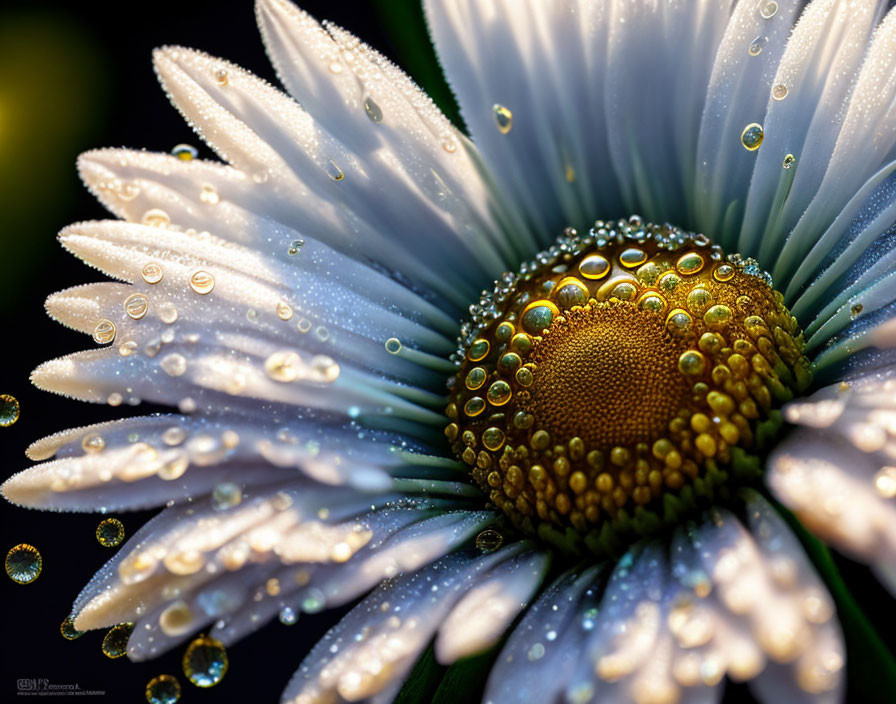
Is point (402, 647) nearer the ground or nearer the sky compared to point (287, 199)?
nearer the ground

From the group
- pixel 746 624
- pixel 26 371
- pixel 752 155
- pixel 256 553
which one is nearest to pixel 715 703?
pixel 746 624

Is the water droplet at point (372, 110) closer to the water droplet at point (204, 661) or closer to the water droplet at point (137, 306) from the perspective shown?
the water droplet at point (137, 306)

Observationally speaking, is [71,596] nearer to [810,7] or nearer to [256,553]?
[256,553]

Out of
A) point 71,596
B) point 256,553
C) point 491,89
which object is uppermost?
point 491,89

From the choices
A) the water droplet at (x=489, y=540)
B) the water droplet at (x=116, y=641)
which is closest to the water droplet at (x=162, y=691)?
the water droplet at (x=116, y=641)

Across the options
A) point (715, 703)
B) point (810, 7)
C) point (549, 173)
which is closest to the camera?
point (715, 703)

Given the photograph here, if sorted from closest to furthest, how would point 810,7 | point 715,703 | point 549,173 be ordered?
1. point 715,703
2. point 810,7
3. point 549,173

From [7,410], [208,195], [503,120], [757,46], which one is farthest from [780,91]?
[7,410]

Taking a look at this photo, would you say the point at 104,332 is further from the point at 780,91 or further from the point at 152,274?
the point at 780,91
